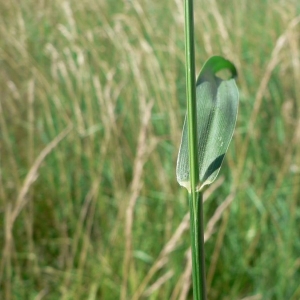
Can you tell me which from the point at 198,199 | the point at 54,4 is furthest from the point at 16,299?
the point at 54,4

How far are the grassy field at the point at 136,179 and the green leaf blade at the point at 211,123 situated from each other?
1.97 feet

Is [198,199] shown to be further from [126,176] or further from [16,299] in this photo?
[126,176]

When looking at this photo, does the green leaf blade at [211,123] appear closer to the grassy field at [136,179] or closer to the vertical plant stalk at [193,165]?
the vertical plant stalk at [193,165]

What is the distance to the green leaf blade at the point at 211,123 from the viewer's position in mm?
342

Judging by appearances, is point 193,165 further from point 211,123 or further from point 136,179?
point 136,179

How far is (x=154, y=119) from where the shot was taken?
5.69 feet

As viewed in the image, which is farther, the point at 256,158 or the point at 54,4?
the point at 54,4

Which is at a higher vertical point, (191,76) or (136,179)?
(191,76)

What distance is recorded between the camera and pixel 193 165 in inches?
11.2

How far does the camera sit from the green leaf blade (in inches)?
13.5

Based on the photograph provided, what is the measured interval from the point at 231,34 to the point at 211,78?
1672 mm

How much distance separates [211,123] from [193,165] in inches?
3.3

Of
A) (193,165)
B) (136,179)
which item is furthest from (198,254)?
(136,179)

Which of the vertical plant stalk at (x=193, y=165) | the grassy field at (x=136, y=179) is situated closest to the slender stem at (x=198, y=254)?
the vertical plant stalk at (x=193, y=165)
